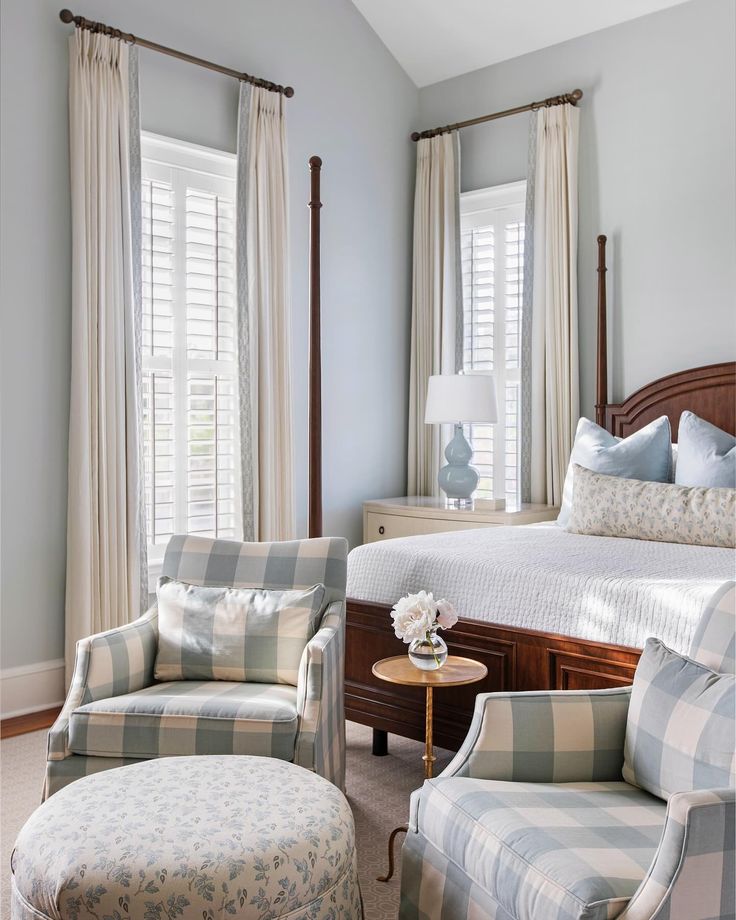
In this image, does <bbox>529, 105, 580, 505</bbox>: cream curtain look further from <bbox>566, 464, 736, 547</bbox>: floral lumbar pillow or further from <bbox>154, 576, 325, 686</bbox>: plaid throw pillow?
<bbox>154, 576, 325, 686</bbox>: plaid throw pillow

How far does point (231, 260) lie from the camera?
4.22 metres

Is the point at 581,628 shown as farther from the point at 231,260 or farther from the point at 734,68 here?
the point at 734,68

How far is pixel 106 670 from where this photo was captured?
2.37 m

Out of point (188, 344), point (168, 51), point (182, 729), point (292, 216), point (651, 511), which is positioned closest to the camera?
point (182, 729)

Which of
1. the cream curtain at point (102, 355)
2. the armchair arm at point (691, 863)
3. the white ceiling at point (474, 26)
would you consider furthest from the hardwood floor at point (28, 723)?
the white ceiling at point (474, 26)

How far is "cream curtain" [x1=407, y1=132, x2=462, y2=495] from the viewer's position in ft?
16.2

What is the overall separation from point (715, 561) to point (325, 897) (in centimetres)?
164

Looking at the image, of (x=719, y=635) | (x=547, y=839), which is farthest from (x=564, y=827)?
(x=719, y=635)

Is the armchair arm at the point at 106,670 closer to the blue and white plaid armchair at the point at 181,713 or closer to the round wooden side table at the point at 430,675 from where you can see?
the blue and white plaid armchair at the point at 181,713

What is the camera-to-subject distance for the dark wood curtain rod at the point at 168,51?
3.53 m

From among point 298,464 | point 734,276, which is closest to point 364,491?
point 298,464

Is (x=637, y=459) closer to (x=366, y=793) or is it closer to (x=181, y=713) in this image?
(x=366, y=793)

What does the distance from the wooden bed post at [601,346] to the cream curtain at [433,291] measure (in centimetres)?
89

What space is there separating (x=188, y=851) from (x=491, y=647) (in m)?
1.34
